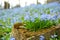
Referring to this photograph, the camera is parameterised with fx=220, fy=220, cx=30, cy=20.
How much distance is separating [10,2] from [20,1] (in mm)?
87

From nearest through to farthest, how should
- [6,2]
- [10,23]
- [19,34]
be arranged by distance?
[19,34] → [10,23] → [6,2]

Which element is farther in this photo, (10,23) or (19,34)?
(10,23)

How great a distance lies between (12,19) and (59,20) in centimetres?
36

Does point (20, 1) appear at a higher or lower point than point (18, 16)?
higher

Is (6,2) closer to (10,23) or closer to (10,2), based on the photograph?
(10,2)

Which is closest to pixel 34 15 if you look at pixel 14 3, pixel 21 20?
pixel 21 20

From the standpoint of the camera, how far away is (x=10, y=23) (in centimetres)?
166

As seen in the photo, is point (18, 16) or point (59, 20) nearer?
point (59, 20)

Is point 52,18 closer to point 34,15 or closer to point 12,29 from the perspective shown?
point 34,15

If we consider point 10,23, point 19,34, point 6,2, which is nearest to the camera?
point 19,34

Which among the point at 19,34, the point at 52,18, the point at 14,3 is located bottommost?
the point at 19,34

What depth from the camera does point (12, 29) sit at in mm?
1620

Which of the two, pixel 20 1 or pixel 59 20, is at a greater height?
pixel 20 1

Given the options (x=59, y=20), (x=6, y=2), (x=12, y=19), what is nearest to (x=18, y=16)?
(x=12, y=19)
